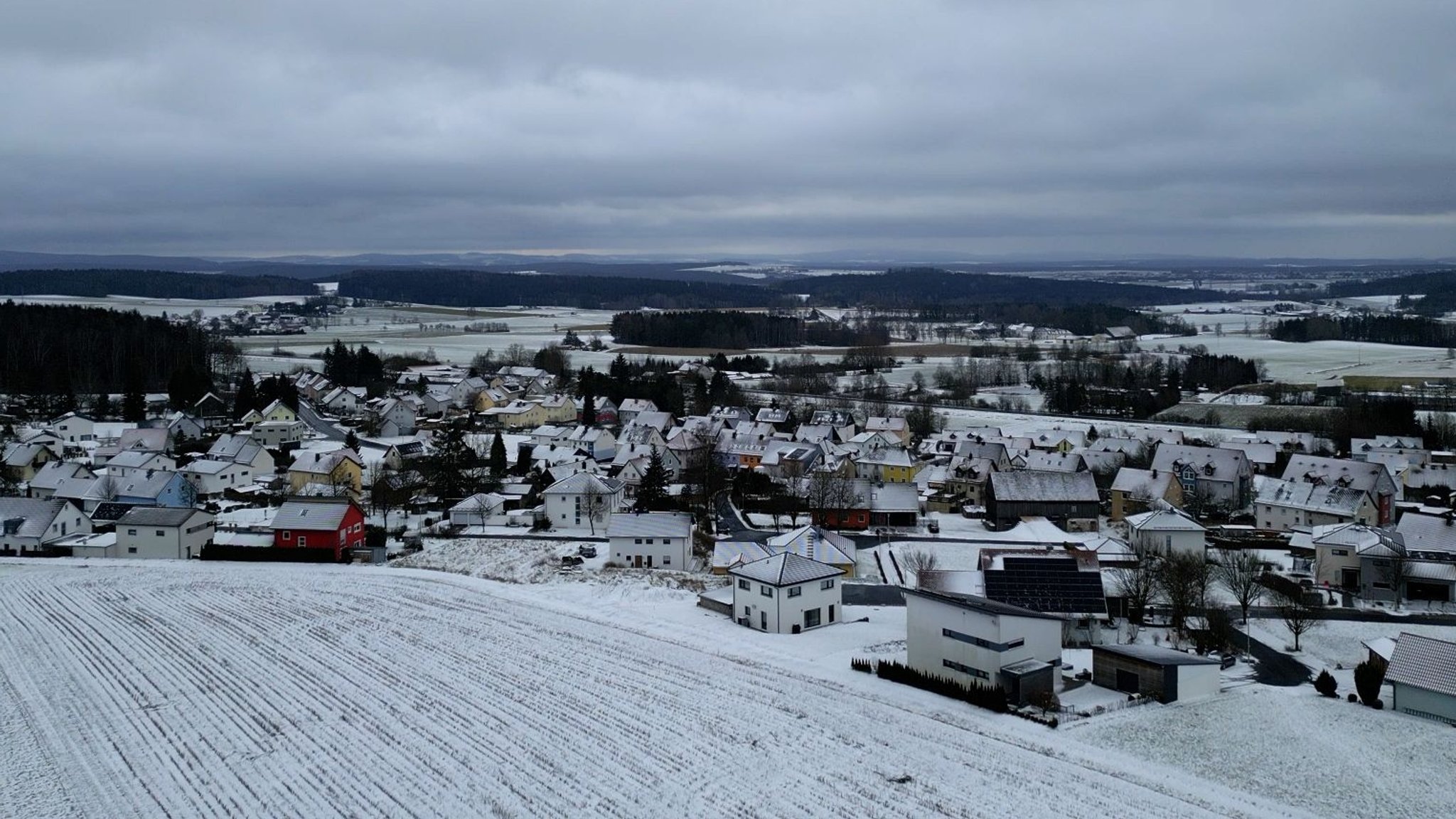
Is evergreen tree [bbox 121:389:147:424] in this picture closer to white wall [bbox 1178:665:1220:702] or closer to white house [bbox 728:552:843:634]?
white house [bbox 728:552:843:634]

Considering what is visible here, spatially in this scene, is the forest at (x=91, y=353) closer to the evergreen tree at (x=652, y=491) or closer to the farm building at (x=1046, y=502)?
the evergreen tree at (x=652, y=491)

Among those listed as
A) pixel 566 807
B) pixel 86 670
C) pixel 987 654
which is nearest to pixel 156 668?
pixel 86 670

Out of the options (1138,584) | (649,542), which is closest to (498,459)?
(649,542)

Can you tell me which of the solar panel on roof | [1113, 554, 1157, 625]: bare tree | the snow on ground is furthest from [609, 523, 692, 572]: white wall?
the snow on ground

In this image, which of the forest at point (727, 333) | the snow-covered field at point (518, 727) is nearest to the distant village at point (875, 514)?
the snow-covered field at point (518, 727)

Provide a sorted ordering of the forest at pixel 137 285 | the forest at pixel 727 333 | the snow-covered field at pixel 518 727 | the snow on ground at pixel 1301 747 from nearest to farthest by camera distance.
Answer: the snow-covered field at pixel 518 727 → the snow on ground at pixel 1301 747 → the forest at pixel 727 333 → the forest at pixel 137 285
